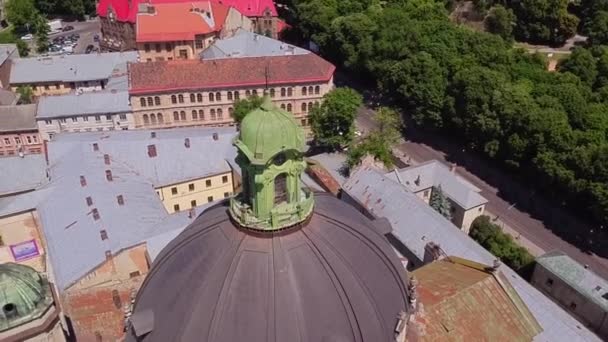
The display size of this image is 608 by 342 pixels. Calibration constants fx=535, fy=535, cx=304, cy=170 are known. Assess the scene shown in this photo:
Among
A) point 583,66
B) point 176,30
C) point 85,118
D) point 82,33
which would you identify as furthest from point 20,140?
point 583,66

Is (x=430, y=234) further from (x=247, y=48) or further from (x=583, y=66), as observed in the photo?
(x=247, y=48)

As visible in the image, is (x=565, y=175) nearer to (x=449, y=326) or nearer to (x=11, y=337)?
(x=449, y=326)

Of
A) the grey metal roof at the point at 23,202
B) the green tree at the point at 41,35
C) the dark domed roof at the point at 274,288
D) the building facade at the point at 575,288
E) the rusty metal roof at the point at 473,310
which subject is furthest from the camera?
the green tree at the point at 41,35

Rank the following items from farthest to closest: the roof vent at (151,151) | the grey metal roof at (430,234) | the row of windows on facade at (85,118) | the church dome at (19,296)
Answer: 1. the row of windows on facade at (85,118)
2. the roof vent at (151,151)
3. the grey metal roof at (430,234)
4. the church dome at (19,296)

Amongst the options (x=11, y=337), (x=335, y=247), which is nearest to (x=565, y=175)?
(x=335, y=247)

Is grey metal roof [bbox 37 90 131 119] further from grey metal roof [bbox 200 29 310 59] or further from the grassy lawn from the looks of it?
the grassy lawn

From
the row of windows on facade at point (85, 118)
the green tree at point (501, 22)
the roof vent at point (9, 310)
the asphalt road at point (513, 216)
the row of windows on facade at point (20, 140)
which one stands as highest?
the roof vent at point (9, 310)

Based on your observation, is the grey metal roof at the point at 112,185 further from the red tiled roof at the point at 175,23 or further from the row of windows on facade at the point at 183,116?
the red tiled roof at the point at 175,23

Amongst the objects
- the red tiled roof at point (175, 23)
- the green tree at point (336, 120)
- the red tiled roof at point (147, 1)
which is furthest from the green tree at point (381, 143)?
the red tiled roof at point (147, 1)
